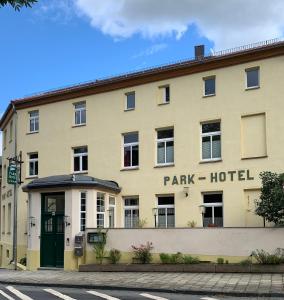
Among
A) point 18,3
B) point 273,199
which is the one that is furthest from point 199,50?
point 18,3

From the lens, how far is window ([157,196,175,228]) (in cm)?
2811

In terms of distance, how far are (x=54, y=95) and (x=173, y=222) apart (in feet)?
35.9

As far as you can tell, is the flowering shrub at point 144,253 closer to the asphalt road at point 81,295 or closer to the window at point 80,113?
the asphalt road at point 81,295

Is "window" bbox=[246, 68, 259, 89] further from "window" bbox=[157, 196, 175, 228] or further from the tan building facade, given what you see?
"window" bbox=[157, 196, 175, 228]

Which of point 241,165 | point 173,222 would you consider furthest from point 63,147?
point 241,165

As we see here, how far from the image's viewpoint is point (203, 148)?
2755 centimetres

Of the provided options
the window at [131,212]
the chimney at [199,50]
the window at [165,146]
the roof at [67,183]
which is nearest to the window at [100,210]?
the roof at [67,183]

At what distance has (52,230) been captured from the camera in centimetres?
2650

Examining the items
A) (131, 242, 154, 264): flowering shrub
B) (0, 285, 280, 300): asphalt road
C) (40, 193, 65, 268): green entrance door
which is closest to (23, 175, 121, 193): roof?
(40, 193, 65, 268): green entrance door

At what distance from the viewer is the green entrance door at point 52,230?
1030 inches

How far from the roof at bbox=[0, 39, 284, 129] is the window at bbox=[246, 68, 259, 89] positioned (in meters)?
0.51

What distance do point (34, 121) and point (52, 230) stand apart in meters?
10.4

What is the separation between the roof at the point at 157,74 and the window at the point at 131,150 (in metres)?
2.73

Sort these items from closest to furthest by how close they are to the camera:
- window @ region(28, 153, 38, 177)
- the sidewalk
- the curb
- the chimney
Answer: the curb
the sidewalk
the chimney
window @ region(28, 153, 38, 177)
